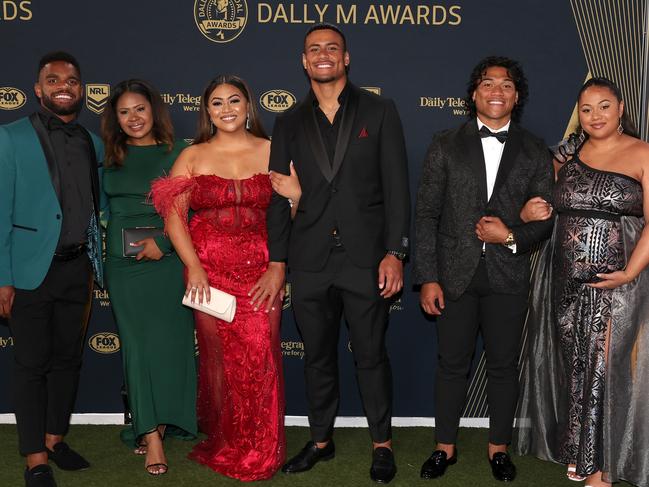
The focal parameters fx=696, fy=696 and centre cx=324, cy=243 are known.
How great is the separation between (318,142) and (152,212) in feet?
3.43

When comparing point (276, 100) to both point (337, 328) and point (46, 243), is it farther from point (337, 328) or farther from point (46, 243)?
point (46, 243)

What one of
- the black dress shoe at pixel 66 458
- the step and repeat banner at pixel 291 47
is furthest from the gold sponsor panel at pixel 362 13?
the black dress shoe at pixel 66 458

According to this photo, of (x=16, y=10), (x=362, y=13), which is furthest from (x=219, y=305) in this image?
(x=16, y=10)

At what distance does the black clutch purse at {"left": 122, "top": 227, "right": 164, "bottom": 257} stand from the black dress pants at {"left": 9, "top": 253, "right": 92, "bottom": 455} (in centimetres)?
24

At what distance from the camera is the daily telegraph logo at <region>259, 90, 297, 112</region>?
179 inches

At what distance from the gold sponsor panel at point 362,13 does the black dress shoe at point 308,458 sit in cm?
263

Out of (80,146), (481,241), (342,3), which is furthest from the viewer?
(342,3)

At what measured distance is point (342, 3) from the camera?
4453 millimetres

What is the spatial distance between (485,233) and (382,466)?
140cm

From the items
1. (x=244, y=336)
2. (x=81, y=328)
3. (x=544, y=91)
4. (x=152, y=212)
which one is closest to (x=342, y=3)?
(x=544, y=91)

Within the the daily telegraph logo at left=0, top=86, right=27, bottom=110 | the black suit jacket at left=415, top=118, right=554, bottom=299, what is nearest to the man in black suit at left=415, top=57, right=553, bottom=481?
the black suit jacket at left=415, top=118, right=554, bottom=299

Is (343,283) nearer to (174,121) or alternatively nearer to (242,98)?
(242,98)

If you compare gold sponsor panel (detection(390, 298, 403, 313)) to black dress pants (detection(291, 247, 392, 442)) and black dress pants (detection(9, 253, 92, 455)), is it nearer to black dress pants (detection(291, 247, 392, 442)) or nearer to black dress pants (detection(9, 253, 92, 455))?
black dress pants (detection(291, 247, 392, 442))

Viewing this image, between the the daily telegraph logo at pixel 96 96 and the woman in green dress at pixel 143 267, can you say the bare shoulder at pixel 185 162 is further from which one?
the the daily telegraph logo at pixel 96 96
